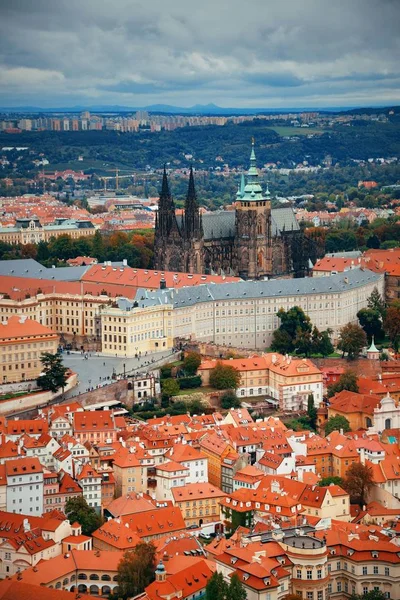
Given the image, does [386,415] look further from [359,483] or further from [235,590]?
[235,590]

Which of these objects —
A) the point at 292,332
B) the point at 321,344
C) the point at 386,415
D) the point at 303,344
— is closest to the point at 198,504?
the point at 386,415

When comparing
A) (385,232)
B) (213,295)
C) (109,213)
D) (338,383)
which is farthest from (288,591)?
(109,213)

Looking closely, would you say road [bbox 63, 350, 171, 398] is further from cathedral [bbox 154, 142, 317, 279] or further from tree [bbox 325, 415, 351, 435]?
cathedral [bbox 154, 142, 317, 279]

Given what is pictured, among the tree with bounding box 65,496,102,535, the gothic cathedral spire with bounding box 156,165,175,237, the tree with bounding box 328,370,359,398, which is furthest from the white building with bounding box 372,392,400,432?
the gothic cathedral spire with bounding box 156,165,175,237

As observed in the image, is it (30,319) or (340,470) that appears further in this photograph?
(30,319)

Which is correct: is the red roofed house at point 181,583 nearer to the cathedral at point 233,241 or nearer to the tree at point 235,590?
the tree at point 235,590

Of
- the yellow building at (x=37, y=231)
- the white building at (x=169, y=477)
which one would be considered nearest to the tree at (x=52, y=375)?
the white building at (x=169, y=477)

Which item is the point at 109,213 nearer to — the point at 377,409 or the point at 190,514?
the point at 377,409
